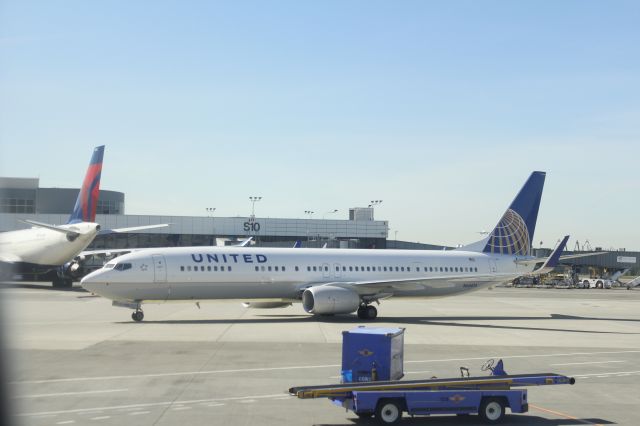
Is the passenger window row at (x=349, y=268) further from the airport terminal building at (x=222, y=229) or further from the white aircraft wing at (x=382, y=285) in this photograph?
the airport terminal building at (x=222, y=229)

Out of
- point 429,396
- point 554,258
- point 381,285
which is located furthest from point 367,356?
point 554,258

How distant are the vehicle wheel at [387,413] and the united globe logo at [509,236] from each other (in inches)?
1456

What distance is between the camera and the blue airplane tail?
7012 centimetres

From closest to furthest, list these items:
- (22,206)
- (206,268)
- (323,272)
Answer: (206,268) → (323,272) → (22,206)

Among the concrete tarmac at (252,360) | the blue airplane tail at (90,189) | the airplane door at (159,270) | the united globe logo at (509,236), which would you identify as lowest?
the concrete tarmac at (252,360)

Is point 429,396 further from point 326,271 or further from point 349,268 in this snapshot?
point 349,268

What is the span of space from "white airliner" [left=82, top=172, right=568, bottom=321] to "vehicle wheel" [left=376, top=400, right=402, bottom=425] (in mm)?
24867

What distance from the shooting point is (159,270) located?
40.2m

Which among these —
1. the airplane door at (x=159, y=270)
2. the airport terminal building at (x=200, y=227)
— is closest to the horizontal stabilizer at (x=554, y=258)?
the airplane door at (x=159, y=270)

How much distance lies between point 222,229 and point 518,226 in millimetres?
70956

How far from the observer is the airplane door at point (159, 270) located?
40.1 meters

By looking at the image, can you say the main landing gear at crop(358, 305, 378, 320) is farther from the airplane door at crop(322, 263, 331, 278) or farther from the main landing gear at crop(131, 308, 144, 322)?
the main landing gear at crop(131, 308, 144, 322)

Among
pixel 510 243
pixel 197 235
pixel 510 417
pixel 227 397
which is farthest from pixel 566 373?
pixel 197 235

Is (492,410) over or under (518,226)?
under
